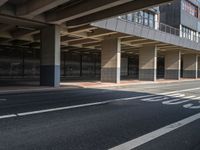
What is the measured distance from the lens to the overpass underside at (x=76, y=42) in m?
19.4

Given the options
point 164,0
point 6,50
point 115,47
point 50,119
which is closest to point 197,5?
point 115,47

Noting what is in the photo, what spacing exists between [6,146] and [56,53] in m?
17.2

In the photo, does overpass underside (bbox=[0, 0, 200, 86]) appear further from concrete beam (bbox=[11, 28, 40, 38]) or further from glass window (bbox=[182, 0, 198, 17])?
glass window (bbox=[182, 0, 198, 17])

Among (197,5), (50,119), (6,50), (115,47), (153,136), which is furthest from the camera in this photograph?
(197,5)

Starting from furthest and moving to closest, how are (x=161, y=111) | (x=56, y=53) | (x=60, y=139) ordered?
1. (x=56, y=53)
2. (x=161, y=111)
3. (x=60, y=139)

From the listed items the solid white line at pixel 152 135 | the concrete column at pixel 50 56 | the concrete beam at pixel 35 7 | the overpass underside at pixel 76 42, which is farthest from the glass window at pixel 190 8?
the solid white line at pixel 152 135

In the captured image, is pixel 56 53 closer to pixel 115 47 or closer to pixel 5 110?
pixel 115 47

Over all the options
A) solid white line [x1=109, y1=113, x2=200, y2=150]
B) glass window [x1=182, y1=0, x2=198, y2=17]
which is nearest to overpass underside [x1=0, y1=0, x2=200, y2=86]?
glass window [x1=182, y1=0, x2=198, y2=17]

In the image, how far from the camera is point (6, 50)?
1422 inches

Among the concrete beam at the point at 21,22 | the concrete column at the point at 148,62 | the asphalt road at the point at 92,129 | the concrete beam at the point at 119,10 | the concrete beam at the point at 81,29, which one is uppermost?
the concrete beam at the point at 119,10

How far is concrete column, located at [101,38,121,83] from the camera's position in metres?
29.0

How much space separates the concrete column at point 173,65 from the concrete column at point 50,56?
27058 mm

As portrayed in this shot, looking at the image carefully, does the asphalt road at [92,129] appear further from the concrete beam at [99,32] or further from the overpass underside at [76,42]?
the concrete beam at [99,32]

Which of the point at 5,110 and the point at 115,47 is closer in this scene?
the point at 5,110
